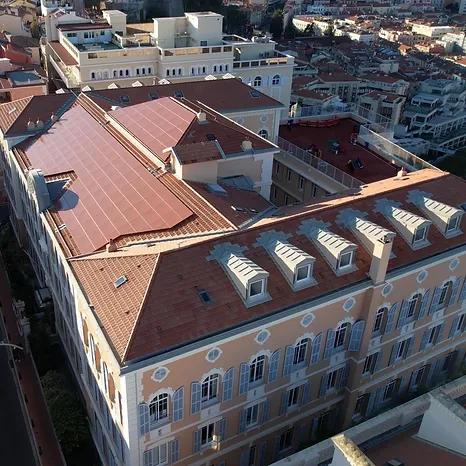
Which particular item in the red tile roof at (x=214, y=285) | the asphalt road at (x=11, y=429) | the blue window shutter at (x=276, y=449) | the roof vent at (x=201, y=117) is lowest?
the asphalt road at (x=11, y=429)

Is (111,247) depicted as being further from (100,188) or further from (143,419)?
(143,419)

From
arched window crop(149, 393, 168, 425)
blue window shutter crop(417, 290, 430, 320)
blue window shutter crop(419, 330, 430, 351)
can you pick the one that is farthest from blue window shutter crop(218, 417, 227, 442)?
blue window shutter crop(419, 330, 430, 351)

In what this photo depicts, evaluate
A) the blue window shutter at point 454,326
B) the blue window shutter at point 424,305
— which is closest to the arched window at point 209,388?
the blue window shutter at point 424,305

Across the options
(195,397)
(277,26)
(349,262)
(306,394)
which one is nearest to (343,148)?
(349,262)

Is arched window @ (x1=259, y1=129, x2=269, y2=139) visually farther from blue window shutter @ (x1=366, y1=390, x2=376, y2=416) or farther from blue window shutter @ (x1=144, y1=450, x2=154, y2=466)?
blue window shutter @ (x1=144, y1=450, x2=154, y2=466)

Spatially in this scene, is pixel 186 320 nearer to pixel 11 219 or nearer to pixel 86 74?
pixel 11 219

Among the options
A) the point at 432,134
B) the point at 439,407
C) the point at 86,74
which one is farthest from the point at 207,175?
the point at 432,134

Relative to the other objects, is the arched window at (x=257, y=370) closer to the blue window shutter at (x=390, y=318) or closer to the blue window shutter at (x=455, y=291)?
the blue window shutter at (x=390, y=318)
